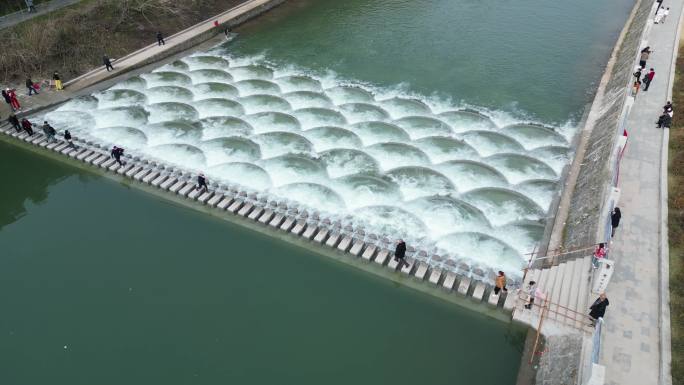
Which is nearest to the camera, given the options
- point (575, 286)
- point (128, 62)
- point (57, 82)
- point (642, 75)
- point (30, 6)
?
point (575, 286)

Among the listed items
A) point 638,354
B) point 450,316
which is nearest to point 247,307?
point 450,316

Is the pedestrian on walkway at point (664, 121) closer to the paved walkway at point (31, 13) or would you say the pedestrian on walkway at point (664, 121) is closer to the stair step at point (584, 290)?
the stair step at point (584, 290)

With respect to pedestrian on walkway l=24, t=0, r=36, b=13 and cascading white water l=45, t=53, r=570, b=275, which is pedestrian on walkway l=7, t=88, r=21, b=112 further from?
pedestrian on walkway l=24, t=0, r=36, b=13

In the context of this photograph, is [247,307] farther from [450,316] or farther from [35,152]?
[35,152]

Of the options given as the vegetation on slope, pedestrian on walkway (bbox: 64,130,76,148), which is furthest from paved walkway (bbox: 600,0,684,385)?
the vegetation on slope

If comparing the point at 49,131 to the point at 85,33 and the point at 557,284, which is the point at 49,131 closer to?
the point at 85,33

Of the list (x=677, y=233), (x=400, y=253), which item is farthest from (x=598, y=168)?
(x=400, y=253)

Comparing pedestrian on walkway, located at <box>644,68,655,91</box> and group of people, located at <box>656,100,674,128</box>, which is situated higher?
pedestrian on walkway, located at <box>644,68,655,91</box>
